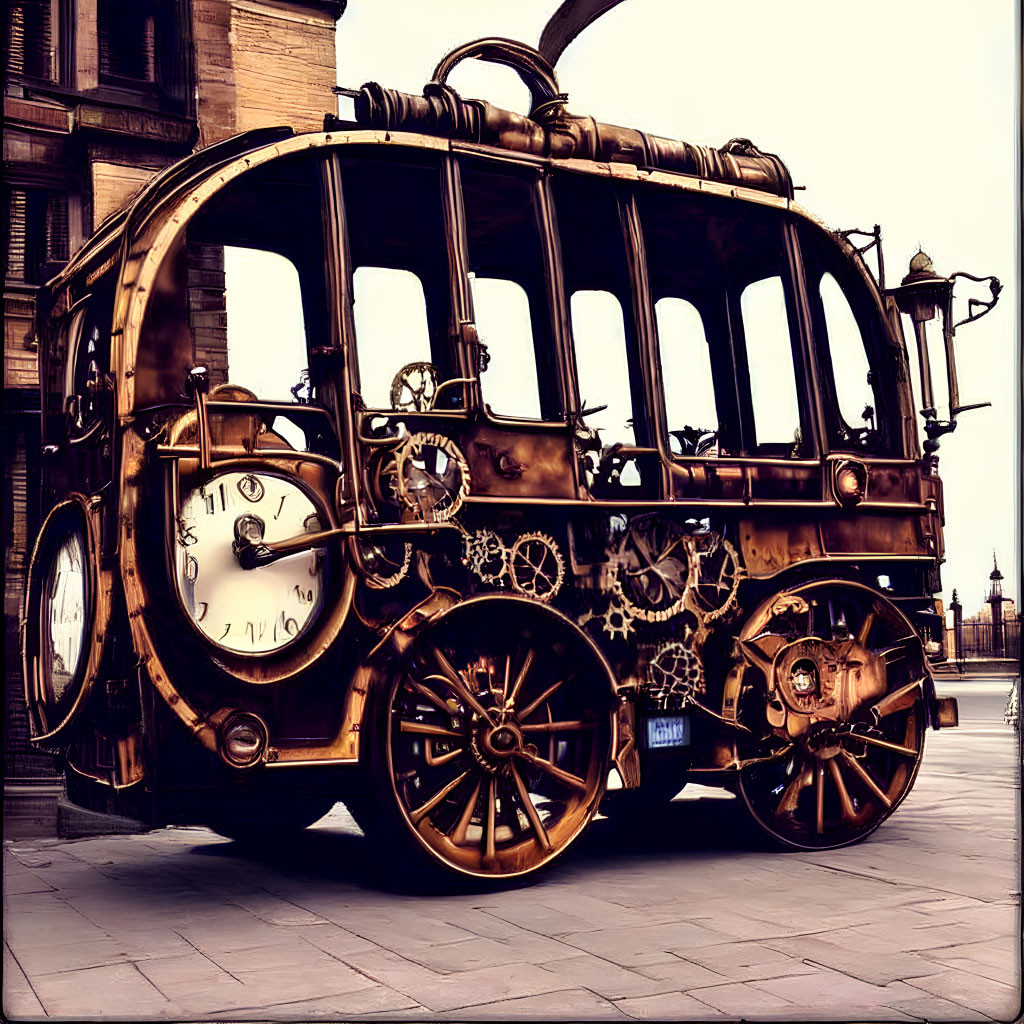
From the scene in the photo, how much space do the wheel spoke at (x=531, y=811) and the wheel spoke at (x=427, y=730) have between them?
300 millimetres

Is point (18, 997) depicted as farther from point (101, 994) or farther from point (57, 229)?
point (57, 229)

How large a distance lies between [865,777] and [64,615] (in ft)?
13.0

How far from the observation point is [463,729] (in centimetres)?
609

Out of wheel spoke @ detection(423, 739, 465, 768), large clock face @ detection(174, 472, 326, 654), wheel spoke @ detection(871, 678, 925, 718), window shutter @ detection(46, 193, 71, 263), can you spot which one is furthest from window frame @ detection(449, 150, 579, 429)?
wheel spoke @ detection(871, 678, 925, 718)

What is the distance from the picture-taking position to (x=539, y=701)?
626cm

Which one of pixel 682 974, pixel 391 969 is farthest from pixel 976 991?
pixel 391 969

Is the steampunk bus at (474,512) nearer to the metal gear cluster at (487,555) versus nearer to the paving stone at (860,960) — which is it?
the metal gear cluster at (487,555)

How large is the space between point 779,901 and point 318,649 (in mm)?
2202

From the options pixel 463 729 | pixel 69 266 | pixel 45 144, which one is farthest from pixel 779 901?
pixel 45 144

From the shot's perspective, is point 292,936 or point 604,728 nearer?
point 292,936

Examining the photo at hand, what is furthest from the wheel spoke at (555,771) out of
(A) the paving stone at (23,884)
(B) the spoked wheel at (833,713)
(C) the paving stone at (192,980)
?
(A) the paving stone at (23,884)

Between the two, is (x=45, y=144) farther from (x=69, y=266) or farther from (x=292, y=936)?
(x=292, y=936)

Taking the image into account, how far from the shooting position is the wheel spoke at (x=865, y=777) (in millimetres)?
7199

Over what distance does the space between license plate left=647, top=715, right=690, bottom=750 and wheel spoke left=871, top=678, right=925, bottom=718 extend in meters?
1.12
